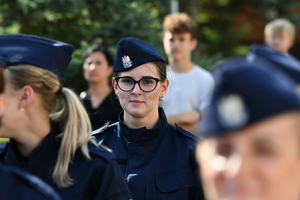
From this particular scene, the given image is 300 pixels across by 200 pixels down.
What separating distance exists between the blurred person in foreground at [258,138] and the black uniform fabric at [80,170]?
139cm

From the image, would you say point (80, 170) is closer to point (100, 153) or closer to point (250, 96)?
point (100, 153)

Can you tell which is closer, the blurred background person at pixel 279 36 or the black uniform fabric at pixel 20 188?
the black uniform fabric at pixel 20 188

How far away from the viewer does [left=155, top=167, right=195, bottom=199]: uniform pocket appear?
10.9 ft

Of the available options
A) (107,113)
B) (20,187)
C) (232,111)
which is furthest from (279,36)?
(232,111)

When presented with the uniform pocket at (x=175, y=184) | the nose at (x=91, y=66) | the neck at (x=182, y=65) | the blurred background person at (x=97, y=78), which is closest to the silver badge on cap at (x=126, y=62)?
the uniform pocket at (x=175, y=184)

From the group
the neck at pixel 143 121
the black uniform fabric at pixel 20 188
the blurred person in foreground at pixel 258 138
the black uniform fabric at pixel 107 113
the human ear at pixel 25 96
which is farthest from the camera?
the black uniform fabric at pixel 107 113

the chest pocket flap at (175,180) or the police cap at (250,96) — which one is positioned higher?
the police cap at (250,96)

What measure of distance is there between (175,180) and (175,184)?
3 centimetres

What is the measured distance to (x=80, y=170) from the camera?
104 inches

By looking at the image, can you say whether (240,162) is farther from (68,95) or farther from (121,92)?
(121,92)

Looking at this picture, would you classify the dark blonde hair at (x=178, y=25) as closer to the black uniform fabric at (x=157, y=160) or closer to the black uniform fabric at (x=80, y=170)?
the black uniform fabric at (x=157, y=160)

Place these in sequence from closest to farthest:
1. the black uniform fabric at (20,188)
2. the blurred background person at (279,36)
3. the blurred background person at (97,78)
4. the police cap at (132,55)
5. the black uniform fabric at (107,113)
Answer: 1. the black uniform fabric at (20,188)
2. the police cap at (132,55)
3. the black uniform fabric at (107,113)
4. the blurred background person at (97,78)
5. the blurred background person at (279,36)

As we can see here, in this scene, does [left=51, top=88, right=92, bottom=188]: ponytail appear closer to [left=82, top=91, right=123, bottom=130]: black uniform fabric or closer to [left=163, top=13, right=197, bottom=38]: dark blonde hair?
[left=82, top=91, right=123, bottom=130]: black uniform fabric

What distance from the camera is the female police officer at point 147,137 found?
3359 millimetres
